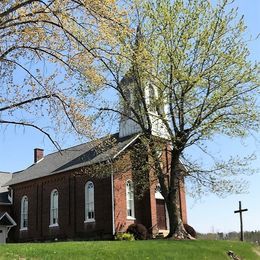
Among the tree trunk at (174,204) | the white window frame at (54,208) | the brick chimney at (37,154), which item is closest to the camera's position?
the tree trunk at (174,204)

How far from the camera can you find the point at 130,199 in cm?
3347

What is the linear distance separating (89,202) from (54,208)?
4715 millimetres

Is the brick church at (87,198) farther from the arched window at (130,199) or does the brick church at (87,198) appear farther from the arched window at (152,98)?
the arched window at (152,98)

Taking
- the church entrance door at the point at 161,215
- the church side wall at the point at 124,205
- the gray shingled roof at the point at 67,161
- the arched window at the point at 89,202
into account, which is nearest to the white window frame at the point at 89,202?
the arched window at the point at 89,202

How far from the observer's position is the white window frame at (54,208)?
3659 centimetres

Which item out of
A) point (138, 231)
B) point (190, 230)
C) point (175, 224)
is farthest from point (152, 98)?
point (190, 230)

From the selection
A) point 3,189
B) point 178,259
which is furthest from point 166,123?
point 3,189

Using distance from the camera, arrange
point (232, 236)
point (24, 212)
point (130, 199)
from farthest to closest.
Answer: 1. point (232, 236)
2. point (24, 212)
3. point (130, 199)

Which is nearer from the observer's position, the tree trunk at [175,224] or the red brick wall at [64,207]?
the tree trunk at [175,224]

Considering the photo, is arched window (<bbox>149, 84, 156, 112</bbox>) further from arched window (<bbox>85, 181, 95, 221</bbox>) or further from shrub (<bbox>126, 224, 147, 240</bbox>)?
arched window (<bbox>85, 181, 95, 221</bbox>)

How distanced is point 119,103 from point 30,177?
15.5m

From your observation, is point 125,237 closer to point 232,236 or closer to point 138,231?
point 138,231

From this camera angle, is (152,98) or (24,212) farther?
(24,212)

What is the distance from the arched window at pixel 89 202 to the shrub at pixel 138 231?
307 centimetres
